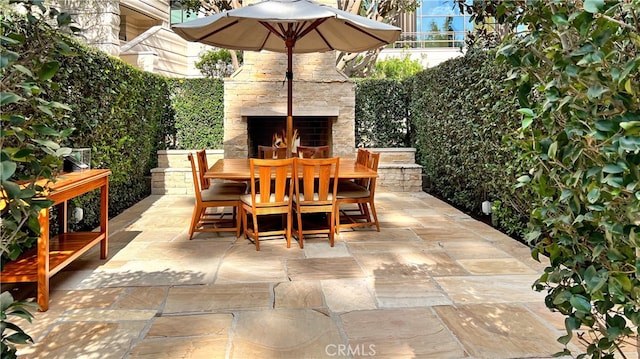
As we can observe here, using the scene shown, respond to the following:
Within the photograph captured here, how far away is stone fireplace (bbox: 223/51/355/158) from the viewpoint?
7066mm

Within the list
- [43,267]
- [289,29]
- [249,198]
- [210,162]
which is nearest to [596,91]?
[43,267]

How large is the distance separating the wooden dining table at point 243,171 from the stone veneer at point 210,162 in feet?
7.46

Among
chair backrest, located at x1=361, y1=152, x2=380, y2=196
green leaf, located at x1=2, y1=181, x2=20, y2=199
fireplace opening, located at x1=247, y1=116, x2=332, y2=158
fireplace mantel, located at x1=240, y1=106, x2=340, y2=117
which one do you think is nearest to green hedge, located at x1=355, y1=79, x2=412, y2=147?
fireplace opening, located at x1=247, y1=116, x2=332, y2=158

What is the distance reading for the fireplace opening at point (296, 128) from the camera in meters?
7.52

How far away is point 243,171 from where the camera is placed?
165 inches

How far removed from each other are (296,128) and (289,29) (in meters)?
3.17

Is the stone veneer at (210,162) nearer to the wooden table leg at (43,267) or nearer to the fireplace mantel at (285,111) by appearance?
the fireplace mantel at (285,111)

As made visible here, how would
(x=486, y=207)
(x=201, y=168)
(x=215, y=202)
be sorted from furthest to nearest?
1. (x=486, y=207)
2. (x=201, y=168)
3. (x=215, y=202)

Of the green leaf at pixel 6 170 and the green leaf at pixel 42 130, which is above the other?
the green leaf at pixel 42 130

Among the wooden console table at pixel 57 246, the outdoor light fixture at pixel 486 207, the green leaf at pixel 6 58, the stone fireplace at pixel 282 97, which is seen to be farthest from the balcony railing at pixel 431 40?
the green leaf at pixel 6 58

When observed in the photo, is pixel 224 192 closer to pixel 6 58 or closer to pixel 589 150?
pixel 6 58

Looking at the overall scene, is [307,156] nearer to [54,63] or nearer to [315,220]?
[315,220]

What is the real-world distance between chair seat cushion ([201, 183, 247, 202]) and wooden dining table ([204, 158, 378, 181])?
22cm

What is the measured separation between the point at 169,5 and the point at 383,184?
12.6 m
